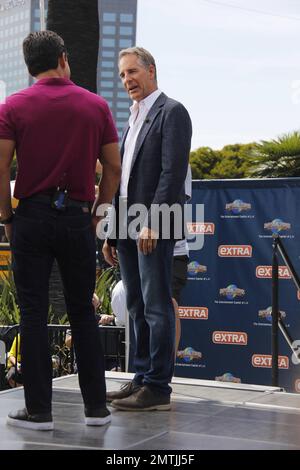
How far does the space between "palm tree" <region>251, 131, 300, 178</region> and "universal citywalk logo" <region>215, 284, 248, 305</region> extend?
474 inches

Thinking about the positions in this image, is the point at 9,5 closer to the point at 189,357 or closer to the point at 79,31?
the point at 79,31

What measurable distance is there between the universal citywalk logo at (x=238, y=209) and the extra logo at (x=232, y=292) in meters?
0.59

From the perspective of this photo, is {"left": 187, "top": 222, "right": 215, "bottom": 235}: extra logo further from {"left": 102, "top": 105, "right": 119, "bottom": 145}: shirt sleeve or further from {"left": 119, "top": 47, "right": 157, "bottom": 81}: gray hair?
{"left": 102, "top": 105, "right": 119, "bottom": 145}: shirt sleeve

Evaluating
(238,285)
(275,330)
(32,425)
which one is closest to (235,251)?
(238,285)

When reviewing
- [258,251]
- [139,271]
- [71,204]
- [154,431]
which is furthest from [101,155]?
[258,251]

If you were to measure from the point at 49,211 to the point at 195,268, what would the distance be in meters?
3.33

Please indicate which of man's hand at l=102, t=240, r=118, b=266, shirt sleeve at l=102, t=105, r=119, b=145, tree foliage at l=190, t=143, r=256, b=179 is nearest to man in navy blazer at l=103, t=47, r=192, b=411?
man's hand at l=102, t=240, r=118, b=266

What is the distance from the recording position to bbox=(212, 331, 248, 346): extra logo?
7570mm

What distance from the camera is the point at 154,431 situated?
468 cm

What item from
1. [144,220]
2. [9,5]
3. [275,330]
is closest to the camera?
[144,220]

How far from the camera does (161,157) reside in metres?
5.32

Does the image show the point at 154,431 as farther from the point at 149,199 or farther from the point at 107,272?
the point at 107,272

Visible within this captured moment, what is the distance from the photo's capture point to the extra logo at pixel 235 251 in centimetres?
757

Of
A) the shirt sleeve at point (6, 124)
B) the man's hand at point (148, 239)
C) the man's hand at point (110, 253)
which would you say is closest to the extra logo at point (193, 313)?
the man's hand at point (110, 253)
